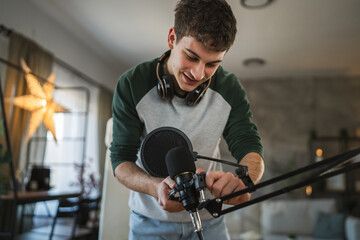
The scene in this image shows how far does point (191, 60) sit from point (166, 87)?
16 cm

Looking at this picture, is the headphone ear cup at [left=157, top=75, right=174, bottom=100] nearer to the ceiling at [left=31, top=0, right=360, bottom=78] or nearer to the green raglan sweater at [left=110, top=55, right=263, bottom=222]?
the green raglan sweater at [left=110, top=55, right=263, bottom=222]

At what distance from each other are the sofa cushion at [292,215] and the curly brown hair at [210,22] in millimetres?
3986

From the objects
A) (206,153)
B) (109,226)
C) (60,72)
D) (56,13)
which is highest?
(56,13)

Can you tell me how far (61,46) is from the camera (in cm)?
444

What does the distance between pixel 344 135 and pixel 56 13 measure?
17.1ft

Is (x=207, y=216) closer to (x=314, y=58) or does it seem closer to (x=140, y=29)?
(x=140, y=29)

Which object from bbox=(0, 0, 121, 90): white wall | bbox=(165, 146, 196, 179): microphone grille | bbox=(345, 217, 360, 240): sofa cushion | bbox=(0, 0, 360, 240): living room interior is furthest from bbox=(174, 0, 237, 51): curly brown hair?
bbox=(345, 217, 360, 240): sofa cushion

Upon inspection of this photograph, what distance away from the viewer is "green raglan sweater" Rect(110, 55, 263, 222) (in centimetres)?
90

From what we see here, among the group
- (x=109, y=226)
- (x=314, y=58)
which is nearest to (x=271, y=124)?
(x=314, y=58)

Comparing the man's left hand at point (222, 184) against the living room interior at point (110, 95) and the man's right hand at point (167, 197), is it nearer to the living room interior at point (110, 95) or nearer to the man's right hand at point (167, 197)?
the man's right hand at point (167, 197)

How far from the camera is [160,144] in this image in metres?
0.64

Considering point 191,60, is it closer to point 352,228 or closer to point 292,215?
point 352,228

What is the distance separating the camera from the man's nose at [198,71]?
29.9 inches

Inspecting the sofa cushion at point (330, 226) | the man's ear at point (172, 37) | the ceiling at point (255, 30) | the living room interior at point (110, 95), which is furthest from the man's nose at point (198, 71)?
the sofa cushion at point (330, 226)
